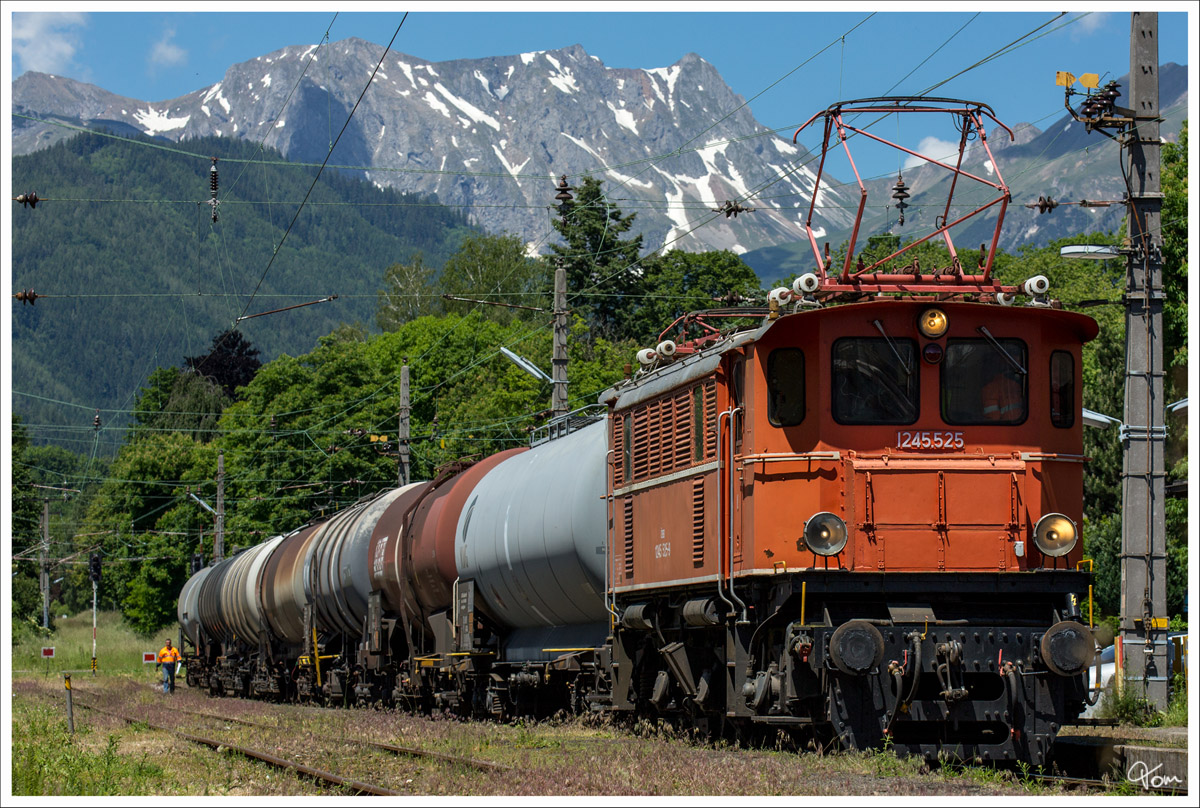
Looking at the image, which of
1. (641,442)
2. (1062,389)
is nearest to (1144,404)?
(1062,389)

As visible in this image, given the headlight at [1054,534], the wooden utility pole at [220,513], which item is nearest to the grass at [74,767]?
the headlight at [1054,534]

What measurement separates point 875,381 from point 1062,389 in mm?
1880

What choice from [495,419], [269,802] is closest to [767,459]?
[269,802]

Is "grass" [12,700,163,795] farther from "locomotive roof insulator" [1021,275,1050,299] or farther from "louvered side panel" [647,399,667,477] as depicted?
"locomotive roof insulator" [1021,275,1050,299]

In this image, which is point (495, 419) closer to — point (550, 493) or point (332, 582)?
point (332, 582)

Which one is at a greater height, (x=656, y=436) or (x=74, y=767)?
(x=656, y=436)

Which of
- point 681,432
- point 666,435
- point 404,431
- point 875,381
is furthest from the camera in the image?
point 404,431

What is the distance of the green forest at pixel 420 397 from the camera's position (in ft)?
183

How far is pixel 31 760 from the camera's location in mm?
14062

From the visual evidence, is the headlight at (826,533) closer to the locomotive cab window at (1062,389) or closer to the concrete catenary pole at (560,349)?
the locomotive cab window at (1062,389)

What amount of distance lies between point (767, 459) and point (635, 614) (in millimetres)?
3398

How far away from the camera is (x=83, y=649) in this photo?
75.8 m

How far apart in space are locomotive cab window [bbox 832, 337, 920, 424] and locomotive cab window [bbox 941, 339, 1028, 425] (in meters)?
0.34

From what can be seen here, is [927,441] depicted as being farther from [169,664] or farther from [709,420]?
[169,664]
